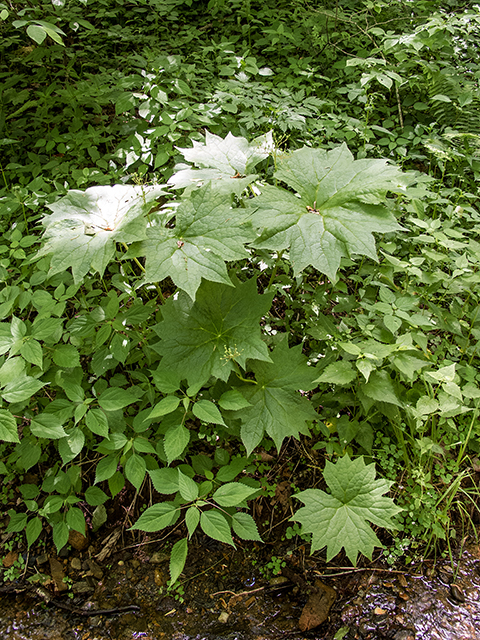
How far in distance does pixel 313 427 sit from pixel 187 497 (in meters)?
0.72

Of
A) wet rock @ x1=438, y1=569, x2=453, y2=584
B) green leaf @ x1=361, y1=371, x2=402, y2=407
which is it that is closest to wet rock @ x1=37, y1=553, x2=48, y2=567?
green leaf @ x1=361, y1=371, x2=402, y2=407

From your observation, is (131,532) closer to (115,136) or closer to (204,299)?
(204,299)

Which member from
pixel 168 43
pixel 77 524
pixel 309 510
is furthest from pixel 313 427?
pixel 168 43

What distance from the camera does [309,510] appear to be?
153cm

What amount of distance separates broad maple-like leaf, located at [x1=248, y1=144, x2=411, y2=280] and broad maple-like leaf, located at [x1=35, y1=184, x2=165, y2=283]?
447 mm

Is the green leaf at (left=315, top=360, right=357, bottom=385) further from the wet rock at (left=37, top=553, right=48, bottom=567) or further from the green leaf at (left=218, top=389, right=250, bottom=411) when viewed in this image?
the wet rock at (left=37, top=553, right=48, bottom=567)

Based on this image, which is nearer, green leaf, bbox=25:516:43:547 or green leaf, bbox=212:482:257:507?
green leaf, bbox=212:482:257:507

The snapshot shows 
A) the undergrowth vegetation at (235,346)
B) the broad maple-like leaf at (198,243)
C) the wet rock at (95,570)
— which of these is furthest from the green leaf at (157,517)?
the broad maple-like leaf at (198,243)

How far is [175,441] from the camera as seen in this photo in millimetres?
1478

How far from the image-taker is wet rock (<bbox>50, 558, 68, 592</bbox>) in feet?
5.79

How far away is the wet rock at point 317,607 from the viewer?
1602 millimetres

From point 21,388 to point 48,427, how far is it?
183 millimetres

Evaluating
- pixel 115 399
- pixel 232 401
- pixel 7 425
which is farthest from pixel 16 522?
pixel 232 401

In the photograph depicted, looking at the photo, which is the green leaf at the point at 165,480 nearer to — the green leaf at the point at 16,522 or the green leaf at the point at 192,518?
the green leaf at the point at 192,518
